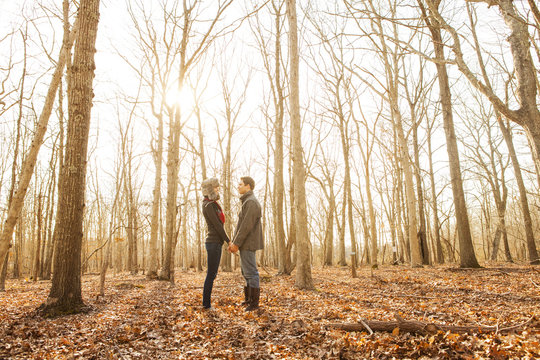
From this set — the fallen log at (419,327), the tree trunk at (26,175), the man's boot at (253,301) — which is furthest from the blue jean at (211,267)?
the tree trunk at (26,175)

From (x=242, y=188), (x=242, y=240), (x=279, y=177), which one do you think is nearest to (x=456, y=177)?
(x=279, y=177)

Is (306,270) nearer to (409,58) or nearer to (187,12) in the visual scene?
(187,12)

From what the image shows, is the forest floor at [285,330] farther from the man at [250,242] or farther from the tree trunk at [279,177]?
the tree trunk at [279,177]

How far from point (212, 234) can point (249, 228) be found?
2.03ft

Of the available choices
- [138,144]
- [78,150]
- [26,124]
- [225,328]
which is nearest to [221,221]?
[225,328]

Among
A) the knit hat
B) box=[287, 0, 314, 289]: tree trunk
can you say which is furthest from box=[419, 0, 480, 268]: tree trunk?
the knit hat

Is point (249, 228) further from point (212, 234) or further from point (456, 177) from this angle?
point (456, 177)

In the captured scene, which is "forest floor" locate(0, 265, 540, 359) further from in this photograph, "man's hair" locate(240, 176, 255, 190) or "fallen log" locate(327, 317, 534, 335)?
"man's hair" locate(240, 176, 255, 190)

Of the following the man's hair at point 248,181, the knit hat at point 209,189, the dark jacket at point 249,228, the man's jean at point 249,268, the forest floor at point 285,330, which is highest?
the man's hair at point 248,181

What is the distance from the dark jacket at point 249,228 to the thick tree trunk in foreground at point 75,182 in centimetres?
236

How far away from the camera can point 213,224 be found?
16.0ft

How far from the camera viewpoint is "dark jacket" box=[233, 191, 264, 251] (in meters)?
4.74

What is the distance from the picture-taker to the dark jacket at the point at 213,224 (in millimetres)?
4844

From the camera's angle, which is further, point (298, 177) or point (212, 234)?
point (298, 177)
